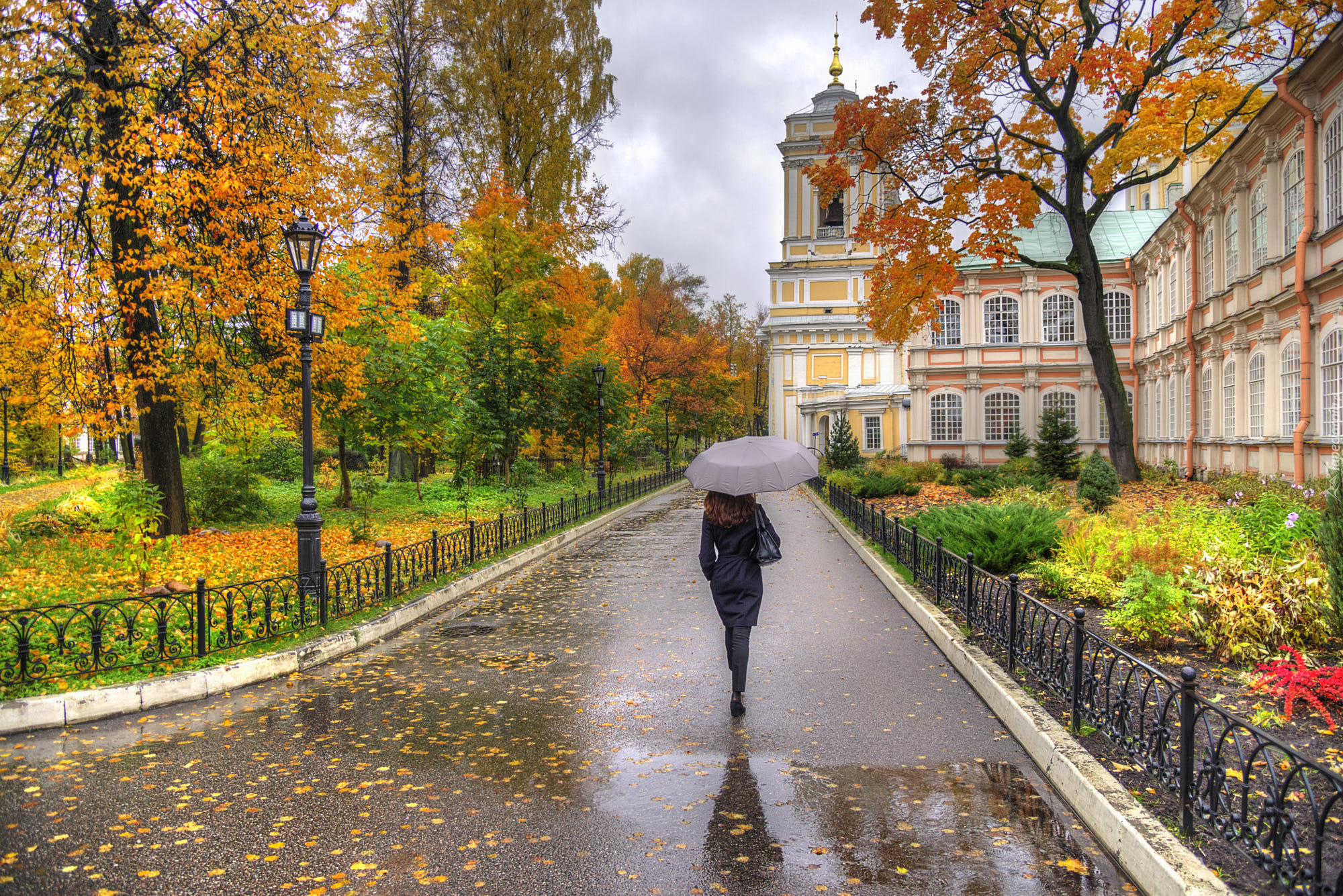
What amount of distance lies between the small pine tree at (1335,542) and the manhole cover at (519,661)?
6.64 metres

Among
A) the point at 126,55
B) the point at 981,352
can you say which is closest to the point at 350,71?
the point at 126,55

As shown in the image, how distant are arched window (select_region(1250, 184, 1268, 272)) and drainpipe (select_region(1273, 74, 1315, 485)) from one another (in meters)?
2.39

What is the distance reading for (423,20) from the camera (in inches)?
1052

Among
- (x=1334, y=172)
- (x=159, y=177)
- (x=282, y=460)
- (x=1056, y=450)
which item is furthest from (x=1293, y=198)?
(x=282, y=460)

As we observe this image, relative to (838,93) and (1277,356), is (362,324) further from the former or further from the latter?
(838,93)

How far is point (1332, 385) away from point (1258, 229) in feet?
18.4

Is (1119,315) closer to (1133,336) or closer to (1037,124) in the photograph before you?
(1133,336)

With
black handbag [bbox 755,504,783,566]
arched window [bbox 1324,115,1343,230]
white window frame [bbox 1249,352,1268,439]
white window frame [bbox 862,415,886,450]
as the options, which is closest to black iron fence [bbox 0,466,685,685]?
black handbag [bbox 755,504,783,566]

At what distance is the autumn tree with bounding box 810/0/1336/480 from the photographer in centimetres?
2006

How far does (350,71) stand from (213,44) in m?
6.19

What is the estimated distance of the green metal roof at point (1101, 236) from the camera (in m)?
36.1

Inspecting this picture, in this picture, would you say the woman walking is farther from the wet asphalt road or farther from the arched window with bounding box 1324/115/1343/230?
the arched window with bounding box 1324/115/1343/230

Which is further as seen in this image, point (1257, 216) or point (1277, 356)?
point (1257, 216)

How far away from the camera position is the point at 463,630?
9.79 meters
